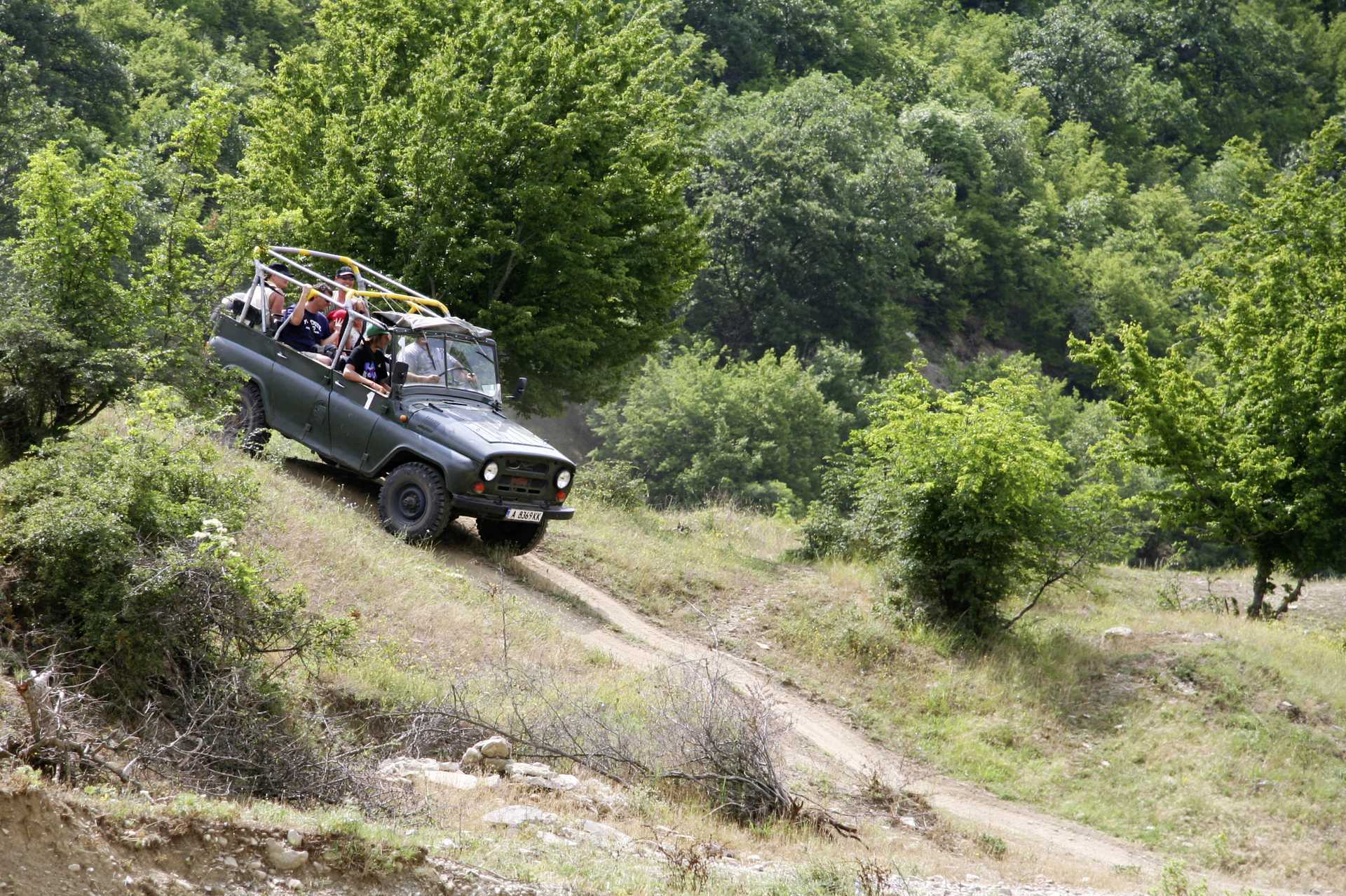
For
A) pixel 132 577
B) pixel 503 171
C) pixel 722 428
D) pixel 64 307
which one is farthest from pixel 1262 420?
pixel 722 428

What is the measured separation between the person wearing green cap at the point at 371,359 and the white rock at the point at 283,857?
922 centimetres

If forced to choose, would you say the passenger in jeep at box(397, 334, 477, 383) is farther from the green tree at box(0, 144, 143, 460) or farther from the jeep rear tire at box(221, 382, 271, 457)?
the green tree at box(0, 144, 143, 460)

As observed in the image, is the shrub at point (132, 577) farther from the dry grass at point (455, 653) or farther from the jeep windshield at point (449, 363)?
the jeep windshield at point (449, 363)

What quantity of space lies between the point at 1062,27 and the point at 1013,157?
18342 mm

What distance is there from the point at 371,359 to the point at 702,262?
9.15m

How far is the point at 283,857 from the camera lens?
265 inches

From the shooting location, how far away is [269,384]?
52.4ft

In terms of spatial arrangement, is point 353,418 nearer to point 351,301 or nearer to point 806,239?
point 351,301

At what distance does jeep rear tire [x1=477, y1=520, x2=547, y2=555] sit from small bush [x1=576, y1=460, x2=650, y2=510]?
5206 mm

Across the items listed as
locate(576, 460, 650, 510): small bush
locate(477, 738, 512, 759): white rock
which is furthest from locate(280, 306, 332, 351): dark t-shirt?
locate(477, 738, 512, 759): white rock

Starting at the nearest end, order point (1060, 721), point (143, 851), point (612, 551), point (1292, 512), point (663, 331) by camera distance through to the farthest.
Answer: point (143, 851)
point (1060, 721)
point (612, 551)
point (1292, 512)
point (663, 331)

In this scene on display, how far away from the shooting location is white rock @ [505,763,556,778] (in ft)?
31.2

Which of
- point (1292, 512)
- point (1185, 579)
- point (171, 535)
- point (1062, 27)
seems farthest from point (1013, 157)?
point (171, 535)

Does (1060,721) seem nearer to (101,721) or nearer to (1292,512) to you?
(1292,512)
